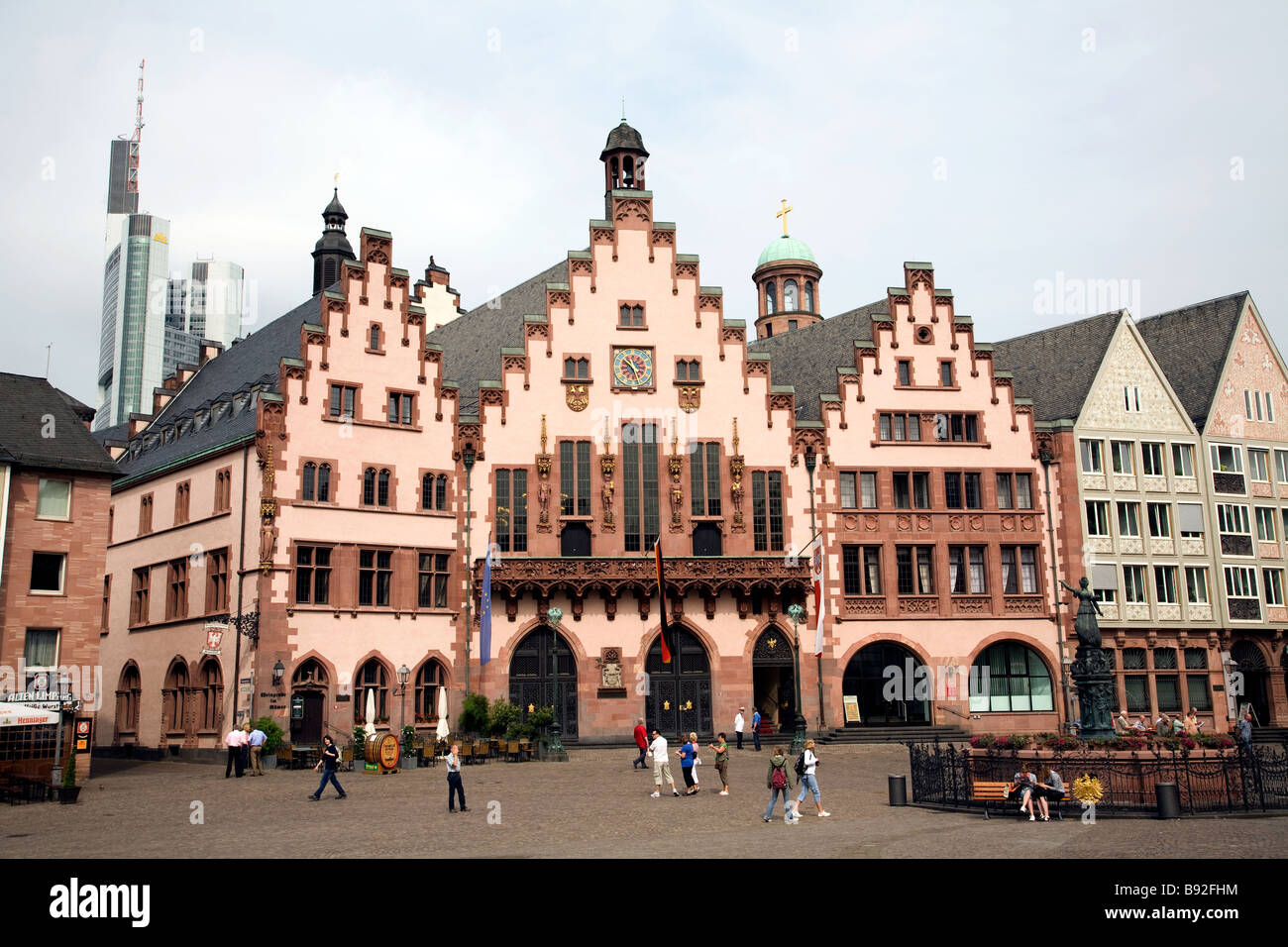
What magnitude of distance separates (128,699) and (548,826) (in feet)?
123

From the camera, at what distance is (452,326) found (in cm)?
6825

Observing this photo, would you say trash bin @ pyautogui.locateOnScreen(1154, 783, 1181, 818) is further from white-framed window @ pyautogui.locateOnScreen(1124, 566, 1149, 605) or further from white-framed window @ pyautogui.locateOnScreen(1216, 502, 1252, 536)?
white-framed window @ pyautogui.locateOnScreen(1216, 502, 1252, 536)

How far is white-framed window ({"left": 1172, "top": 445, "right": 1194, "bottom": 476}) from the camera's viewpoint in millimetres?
58438

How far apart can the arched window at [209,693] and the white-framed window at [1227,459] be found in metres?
46.3

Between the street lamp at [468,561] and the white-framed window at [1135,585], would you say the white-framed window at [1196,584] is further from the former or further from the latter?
the street lamp at [468,561]

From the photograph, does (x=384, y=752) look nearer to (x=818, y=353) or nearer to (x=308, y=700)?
(x=308, y=700)

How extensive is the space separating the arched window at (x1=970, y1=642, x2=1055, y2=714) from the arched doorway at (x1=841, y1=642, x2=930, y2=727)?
8.34ft

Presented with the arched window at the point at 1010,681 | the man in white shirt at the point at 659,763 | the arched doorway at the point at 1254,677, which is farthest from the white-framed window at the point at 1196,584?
the man in white shirt at the point at 659,763

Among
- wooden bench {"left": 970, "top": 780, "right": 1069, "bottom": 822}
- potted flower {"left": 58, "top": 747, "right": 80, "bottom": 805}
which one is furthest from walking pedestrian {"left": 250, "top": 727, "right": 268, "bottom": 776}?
wooden bench {"left": 970, "top": 780, "right": 1069, "bottom": 822}

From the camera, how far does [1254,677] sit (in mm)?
58469

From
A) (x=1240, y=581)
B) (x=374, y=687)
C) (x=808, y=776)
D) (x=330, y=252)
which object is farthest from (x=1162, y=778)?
(x=330, y=252)
